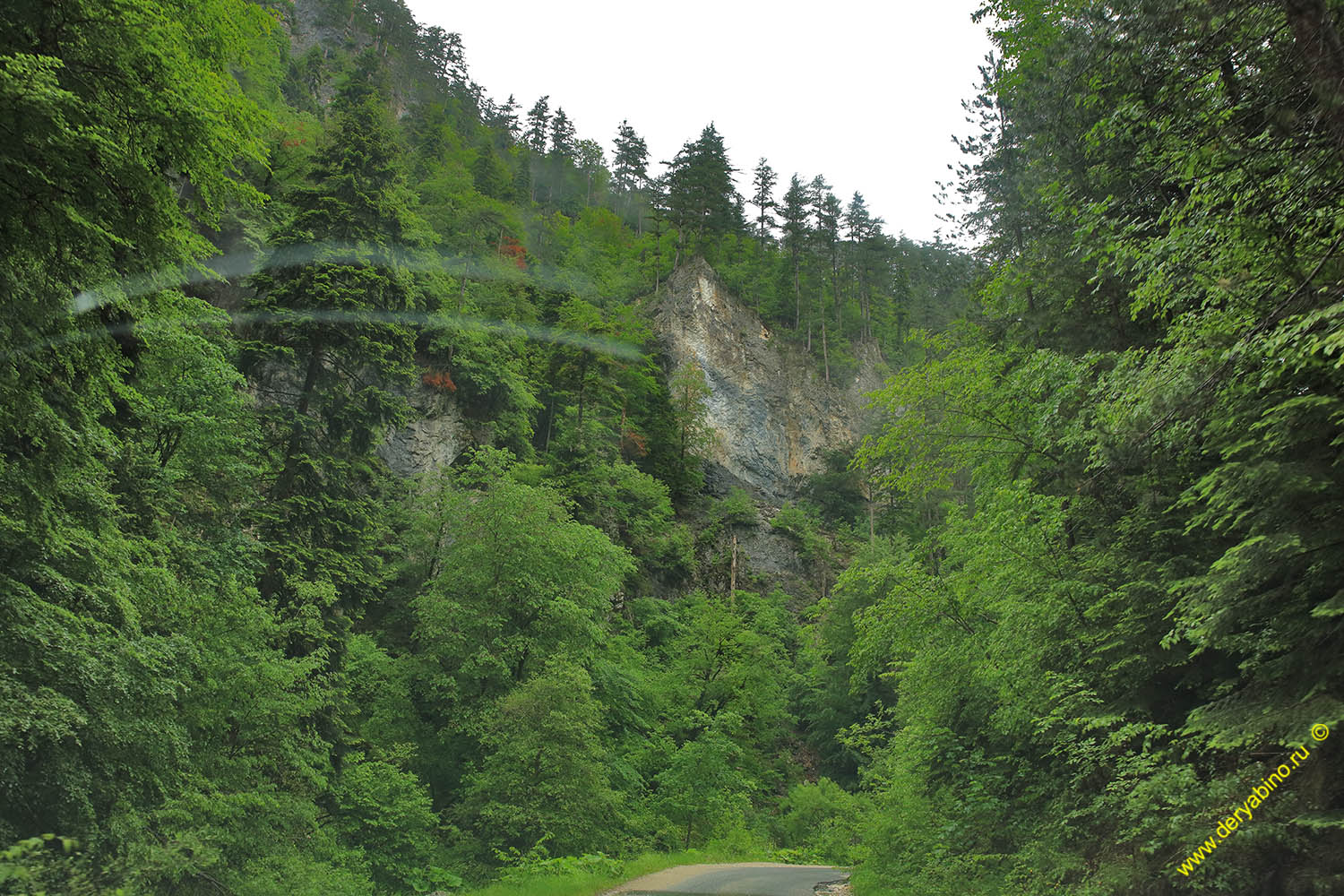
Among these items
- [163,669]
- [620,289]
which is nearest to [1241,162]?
[163,669]

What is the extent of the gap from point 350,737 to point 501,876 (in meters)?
3.71

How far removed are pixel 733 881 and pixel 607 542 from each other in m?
10.4

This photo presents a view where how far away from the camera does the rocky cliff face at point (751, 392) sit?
4300 cm

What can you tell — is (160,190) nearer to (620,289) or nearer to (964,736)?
(964,736)

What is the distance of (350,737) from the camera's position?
13422 mm

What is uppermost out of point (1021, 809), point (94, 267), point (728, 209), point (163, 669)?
point (728, 209)

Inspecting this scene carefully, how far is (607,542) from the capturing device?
21.7 meters

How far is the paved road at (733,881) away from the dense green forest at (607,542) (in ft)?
3.90

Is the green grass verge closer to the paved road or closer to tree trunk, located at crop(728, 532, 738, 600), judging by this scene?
the paved road

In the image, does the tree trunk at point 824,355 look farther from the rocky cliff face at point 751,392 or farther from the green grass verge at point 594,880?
the green grass verge at point 594,880

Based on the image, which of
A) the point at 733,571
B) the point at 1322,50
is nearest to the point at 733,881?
the point at 1322,50

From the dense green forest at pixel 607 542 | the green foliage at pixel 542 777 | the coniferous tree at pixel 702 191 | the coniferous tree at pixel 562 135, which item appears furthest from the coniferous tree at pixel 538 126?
the green foliage at pixel 542 777

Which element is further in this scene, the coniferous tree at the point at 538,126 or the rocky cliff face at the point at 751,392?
the coniferous tree at the point at 538,126

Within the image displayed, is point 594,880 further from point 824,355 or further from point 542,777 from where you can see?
point 824,355
